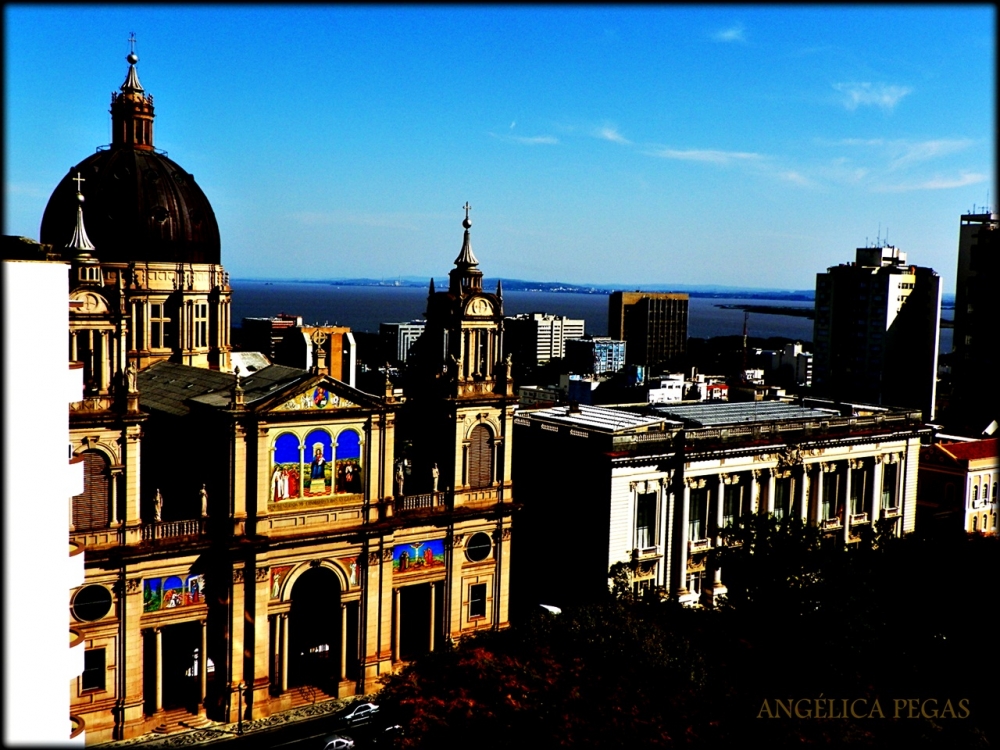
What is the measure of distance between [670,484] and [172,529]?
2709cm

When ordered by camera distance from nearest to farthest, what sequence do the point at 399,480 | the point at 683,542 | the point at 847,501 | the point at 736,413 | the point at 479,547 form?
the point at 399,480 < the point at 479,547 < the point at 683,542 < the point at 847,501 < the point at 736,413

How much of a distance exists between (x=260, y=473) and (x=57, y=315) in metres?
31.0

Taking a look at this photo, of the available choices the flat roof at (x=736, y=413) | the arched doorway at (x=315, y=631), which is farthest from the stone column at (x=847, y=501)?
the arched doorway at (x=315, y=631)

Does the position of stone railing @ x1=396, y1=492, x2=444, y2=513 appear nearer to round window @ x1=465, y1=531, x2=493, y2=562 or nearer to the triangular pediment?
round window @ x1=465, y1=531, x2=493, y2=562

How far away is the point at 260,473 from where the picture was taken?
46.1 m

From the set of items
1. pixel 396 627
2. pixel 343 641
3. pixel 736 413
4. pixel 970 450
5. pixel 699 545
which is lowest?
pixel 343 641

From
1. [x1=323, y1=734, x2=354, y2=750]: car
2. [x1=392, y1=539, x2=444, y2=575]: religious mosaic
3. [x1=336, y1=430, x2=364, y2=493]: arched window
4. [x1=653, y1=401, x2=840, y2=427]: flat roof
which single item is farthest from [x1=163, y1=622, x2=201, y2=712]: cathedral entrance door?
[x1=653, y1=401, x2=840, y2=427]: flat roof

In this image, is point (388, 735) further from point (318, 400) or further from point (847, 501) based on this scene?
point (847, 501)

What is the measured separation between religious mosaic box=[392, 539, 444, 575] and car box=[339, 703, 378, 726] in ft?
22.5

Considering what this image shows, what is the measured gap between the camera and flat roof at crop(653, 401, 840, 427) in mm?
63312

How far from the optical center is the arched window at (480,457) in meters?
53.1

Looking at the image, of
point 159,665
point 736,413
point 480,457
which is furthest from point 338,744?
point 736,413

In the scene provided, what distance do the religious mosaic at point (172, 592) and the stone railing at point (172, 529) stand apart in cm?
184

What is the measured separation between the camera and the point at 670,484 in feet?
189
